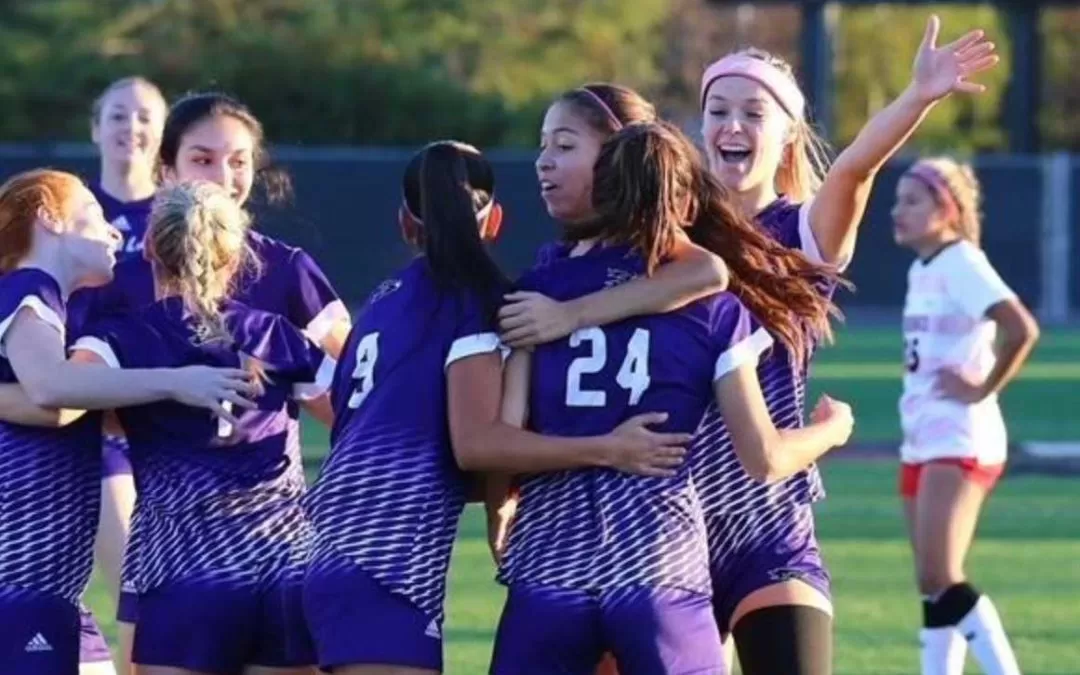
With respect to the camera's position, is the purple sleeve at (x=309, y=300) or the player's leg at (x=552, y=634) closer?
the player's leg at (x=552, y=634)

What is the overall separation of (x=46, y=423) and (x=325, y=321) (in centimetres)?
79

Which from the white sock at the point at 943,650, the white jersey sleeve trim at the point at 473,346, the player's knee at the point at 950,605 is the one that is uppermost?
the white jersey sleeve trim at the point at 473,346

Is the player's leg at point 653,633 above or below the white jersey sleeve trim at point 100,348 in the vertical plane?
below

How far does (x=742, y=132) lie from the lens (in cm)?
605

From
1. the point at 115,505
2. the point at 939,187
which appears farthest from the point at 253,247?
the point at 939,187

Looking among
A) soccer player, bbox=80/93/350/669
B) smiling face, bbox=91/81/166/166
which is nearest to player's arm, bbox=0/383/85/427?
soccer player, bbox=80/93/350/669

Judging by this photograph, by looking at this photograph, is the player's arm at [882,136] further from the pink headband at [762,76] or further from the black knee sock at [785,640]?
the black knee sock at [785,640]

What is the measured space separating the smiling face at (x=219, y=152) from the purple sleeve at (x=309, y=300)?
0.41 metres

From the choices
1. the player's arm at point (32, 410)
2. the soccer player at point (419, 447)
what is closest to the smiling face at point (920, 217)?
the soccer player at point (419, 447)

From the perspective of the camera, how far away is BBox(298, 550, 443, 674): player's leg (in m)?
5.19

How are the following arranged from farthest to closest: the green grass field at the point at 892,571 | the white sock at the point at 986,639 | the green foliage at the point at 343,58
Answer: the green foliage at the point at 343,58 < the green grass field at the point at 892,571 < the white sock at the point at 986,639

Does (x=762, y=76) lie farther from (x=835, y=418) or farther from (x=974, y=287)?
(x=974, y=287)

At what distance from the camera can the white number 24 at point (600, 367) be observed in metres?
5.29

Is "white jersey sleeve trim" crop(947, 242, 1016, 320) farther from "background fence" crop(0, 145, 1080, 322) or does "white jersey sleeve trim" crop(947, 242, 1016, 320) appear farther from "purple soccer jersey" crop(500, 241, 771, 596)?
"background fence" crop(0, 145, 1080, 322)
